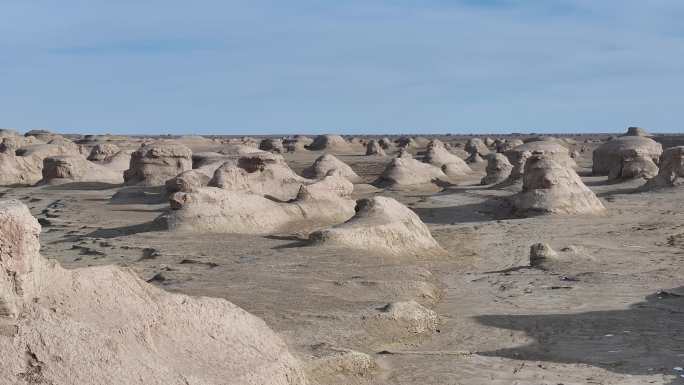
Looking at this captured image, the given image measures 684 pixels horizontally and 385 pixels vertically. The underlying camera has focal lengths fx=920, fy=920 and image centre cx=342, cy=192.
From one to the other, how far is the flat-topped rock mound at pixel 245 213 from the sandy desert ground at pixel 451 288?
11.1 inches

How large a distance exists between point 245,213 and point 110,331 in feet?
31.7

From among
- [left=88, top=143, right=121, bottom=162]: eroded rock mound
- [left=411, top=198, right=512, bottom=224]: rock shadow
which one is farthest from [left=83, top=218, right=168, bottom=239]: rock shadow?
[left=88, top=143, right=121, bottom=162]: eroded rock mound

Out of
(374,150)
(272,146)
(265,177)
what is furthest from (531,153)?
(272,146)

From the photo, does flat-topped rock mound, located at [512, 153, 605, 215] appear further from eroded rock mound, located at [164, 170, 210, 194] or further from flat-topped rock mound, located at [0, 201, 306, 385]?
flat-topped rock mound, located at [0, 201, 306, 385]

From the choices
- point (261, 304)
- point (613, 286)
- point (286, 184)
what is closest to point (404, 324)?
point (261, 304)

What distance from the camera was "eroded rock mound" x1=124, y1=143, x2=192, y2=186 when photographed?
2272cm

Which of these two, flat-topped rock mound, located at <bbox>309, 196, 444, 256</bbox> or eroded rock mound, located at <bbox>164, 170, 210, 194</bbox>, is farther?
eroded rock mound, located at <bbox>164, 170, 210, 194</bbox>

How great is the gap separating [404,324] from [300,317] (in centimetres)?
99

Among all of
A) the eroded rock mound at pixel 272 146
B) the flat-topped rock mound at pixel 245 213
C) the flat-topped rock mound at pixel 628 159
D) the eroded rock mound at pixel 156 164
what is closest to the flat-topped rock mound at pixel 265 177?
the flat-topped rock mound at pixel 245 213

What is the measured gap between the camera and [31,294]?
5.35 meters

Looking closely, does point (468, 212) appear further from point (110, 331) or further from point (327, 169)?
point (110, 331)

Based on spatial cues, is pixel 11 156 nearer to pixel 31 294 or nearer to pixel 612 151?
pixel 612 151

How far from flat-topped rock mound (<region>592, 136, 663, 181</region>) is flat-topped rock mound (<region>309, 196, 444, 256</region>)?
508 inches

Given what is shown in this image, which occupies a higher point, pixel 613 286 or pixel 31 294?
pixel 31 294
